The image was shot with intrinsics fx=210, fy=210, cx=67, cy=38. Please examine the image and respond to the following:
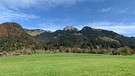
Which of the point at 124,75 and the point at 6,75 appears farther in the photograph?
the point at 6,75

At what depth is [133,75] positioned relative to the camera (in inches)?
717

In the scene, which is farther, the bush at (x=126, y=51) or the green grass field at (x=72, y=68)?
the bush at (x=126, y=51)

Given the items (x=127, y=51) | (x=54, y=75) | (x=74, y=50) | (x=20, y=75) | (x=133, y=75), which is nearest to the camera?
(x=133, y=75)

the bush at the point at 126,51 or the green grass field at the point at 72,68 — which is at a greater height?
the bush at the point at 126,51

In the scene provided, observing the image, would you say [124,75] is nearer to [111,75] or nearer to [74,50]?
[111,75]

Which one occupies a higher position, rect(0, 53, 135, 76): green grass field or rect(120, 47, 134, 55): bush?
rect(120, 47, 134, 55): bush

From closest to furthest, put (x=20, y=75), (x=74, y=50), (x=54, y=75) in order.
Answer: (x=54, y=75) → (x=20, y=75) → (x=74, y=50)

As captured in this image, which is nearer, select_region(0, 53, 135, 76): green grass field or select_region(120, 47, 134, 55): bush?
select_region(0, 53, 135, 76): green grass field

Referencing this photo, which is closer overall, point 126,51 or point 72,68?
point 72,68

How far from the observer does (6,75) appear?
20922 millimetres

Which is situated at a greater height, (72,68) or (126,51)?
(126,51)

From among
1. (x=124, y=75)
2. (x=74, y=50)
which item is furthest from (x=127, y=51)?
(x=124, y=75)

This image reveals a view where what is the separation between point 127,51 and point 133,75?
378 feet

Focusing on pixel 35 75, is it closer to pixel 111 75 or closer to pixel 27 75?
pixel 27 75
